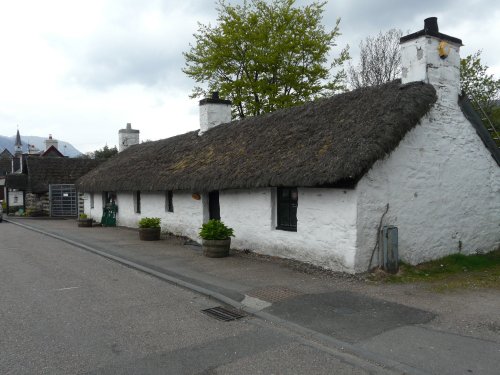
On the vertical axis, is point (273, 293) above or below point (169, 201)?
below

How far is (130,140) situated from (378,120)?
21853mm

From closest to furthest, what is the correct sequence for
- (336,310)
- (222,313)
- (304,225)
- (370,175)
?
(336,310) → (222,313) → (370,175) → (304,225)

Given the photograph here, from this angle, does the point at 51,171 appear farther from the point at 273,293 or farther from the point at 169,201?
the point at 273,293

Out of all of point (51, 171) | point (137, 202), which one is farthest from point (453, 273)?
point (51, 171)

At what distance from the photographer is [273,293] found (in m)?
7.96

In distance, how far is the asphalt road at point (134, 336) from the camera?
5008mm

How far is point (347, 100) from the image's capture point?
41.1 feet

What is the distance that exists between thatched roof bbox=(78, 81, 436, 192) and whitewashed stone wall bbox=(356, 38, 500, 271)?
0.59 meters

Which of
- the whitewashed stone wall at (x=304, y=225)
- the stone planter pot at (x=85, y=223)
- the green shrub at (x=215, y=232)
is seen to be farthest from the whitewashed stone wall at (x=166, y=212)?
the green shrub at (x=215, y=232)

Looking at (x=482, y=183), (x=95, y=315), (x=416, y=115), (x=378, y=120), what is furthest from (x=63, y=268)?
(x=482, y=183)

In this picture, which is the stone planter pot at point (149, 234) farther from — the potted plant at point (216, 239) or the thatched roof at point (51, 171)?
the thatched roof at point (51, 171)

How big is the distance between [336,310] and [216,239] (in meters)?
5.39

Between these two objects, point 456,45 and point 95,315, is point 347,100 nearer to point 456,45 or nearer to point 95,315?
point 456,45

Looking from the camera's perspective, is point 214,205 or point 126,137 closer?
point 214,205
